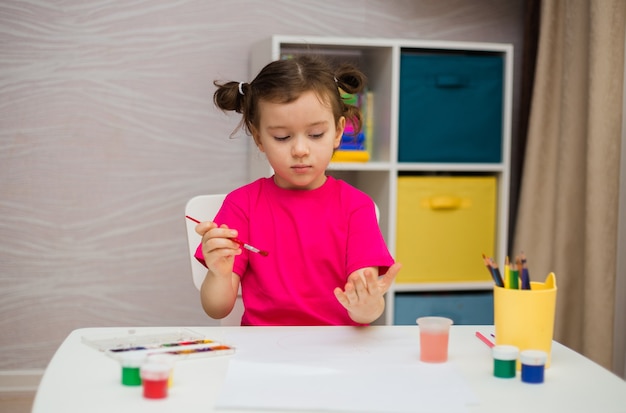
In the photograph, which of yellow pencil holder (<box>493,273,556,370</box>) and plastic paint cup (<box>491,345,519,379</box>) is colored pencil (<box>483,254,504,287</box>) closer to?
yellow pencil holder (<box>493,273,556,370</box>)

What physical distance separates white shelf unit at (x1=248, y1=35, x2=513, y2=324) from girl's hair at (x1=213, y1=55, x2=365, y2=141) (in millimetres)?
849

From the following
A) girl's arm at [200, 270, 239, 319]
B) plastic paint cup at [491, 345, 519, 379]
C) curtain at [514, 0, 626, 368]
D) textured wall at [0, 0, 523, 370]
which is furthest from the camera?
textured wall at [0, 0, 523, 370]

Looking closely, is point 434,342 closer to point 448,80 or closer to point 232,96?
point 232,96

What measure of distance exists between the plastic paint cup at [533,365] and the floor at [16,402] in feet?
6.49

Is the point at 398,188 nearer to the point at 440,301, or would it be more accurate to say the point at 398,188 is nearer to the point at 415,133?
the point at 415,133

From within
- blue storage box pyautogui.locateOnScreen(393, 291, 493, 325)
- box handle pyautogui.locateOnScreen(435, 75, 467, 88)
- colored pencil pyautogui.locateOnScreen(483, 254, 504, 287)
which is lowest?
blue storage box pyautogui.locateOnScreen(393, 291, 493, 325)

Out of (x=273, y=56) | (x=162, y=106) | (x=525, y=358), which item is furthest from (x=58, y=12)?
(x=525, y=358)

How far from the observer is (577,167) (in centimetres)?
242

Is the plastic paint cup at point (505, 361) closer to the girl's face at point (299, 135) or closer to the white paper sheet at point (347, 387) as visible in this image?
the white paper sheet at point (347, 387)

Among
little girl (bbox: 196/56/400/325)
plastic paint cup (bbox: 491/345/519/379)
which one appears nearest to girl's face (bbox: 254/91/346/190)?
little girl (bbox: 196/56/400/325)

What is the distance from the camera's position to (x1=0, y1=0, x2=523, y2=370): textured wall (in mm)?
2619

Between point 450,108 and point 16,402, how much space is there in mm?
1780

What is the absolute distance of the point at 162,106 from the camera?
2691 millimetres

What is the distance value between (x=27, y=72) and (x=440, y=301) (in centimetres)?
161
